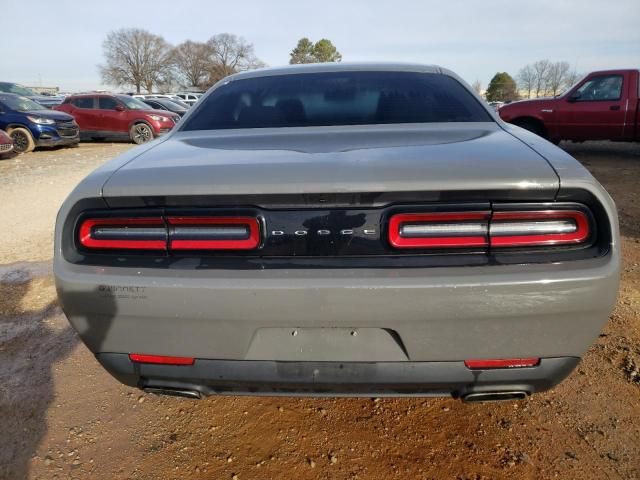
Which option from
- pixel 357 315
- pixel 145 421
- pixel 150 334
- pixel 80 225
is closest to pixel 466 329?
pixel 357 315

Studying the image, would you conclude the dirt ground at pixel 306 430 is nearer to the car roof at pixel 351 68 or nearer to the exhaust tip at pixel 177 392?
the exhaust tip at pixel 177 392

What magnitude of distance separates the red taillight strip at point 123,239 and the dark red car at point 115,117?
12.8 meters

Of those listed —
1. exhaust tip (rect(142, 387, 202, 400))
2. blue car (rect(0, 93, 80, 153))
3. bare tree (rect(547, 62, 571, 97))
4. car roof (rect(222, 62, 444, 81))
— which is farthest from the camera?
bare tree (rect(547, 62, 571, 97))

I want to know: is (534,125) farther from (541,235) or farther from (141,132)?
(141,132)

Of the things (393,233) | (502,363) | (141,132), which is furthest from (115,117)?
(502,363)

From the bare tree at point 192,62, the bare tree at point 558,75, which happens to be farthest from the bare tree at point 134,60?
the bare tree at point 558,75

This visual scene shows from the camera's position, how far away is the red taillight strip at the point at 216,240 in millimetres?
1494

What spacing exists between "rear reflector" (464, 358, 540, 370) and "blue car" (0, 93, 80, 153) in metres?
13.5

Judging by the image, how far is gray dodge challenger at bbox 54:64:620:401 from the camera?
1.42m

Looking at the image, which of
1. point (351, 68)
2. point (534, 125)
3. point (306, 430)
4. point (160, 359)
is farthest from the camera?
point (534, 125)

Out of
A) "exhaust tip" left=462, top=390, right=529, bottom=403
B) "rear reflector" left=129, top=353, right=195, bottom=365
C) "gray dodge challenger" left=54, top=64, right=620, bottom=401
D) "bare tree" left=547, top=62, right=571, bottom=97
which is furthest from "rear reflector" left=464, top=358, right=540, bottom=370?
"bare tree" left=547, top=62, right=571, bottom=97

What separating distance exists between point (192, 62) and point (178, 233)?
7363cm

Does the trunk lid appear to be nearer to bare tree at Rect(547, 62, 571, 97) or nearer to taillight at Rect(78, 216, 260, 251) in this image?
taillight at Rect(78, 216, 260, 251)

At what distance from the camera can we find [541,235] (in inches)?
58.0
